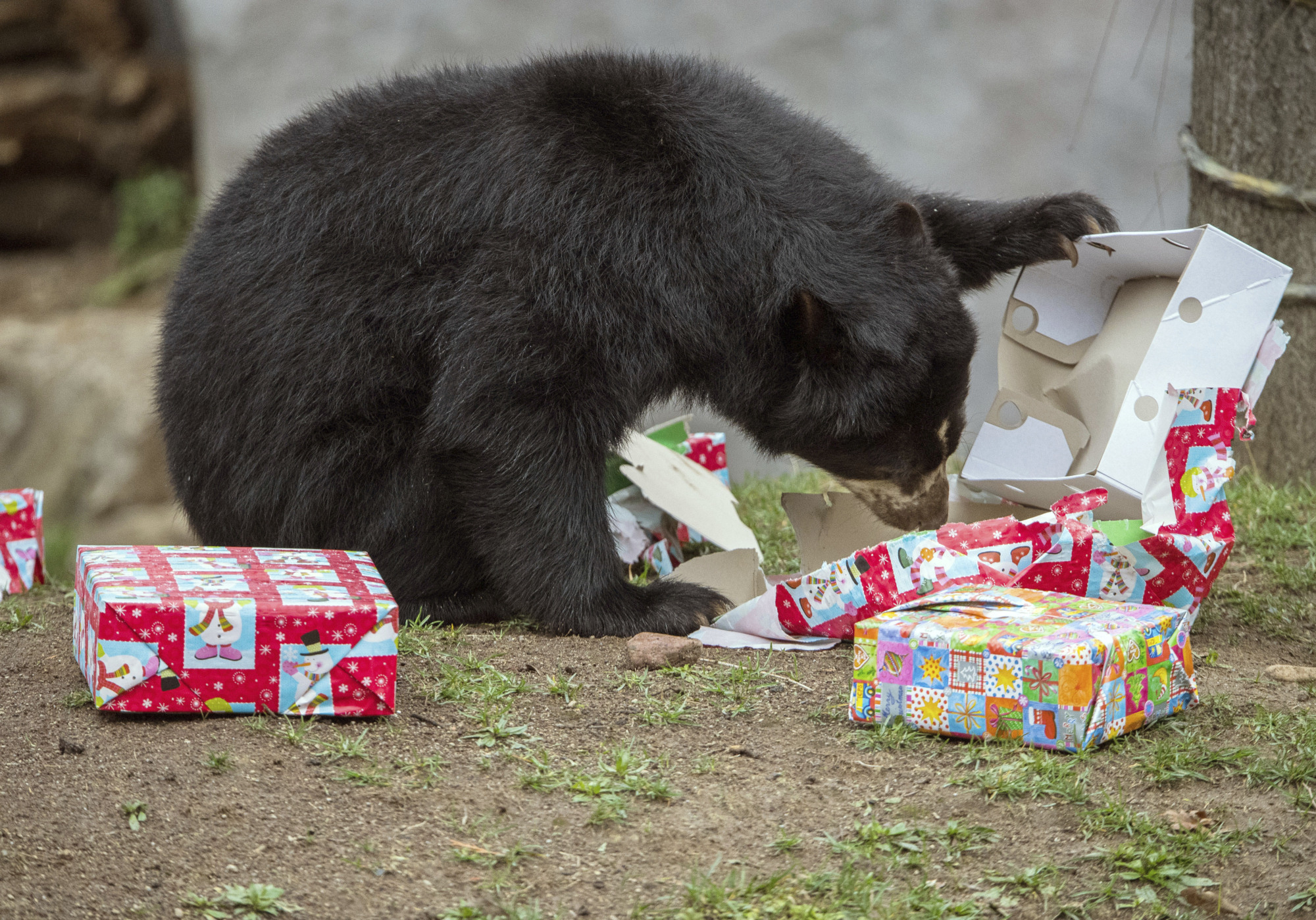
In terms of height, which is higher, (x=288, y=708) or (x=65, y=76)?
(x=65, y=76)

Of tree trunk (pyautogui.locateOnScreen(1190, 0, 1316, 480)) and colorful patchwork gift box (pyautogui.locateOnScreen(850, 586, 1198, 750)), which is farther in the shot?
tree trunk (pyautogui.locateOnScreen(1190, 0, 1316, 480))

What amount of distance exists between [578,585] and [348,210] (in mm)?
995

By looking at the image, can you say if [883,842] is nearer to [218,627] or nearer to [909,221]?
[218,627]

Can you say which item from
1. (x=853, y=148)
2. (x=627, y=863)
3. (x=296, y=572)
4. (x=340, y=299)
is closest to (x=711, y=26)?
(x=853, y=148)

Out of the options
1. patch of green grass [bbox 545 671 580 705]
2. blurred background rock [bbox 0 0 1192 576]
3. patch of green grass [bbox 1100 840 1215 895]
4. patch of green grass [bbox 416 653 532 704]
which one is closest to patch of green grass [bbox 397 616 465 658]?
→ patch of green grass [bbox 416 653 532 704]

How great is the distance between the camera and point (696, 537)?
11.8 ft

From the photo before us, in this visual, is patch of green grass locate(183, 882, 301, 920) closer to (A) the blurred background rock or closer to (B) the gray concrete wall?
(A) the blurred background rock

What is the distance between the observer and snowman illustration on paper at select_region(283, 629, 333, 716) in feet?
7.04

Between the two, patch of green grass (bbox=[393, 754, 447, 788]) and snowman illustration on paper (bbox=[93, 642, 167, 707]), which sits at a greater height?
snowman illustration on paper (bbox=[93, 642, 167, 707])

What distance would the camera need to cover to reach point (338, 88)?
195 inches

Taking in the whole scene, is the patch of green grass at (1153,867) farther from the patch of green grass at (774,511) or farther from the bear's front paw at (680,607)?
the patch of green grass at (774,511)

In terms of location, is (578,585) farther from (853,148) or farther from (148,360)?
(148,360)

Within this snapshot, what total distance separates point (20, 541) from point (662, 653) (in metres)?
1.82

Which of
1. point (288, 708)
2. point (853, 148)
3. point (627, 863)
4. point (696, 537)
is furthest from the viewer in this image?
point (696, 537)
